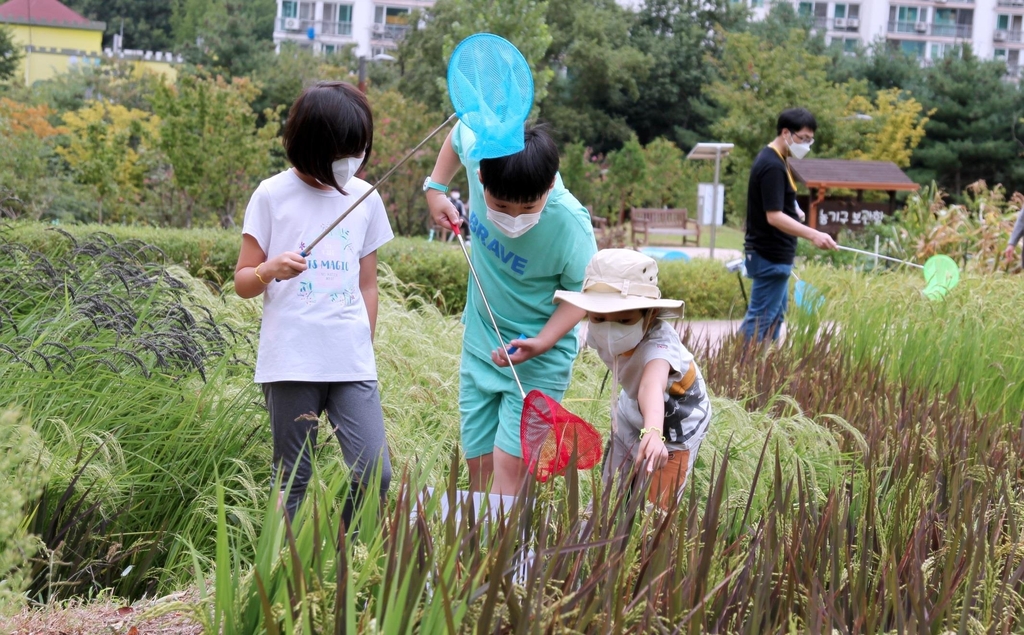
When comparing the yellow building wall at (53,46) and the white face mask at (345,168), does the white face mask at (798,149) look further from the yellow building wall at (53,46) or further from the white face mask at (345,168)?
the yellow building wall at (53,46)

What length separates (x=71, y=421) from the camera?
125 inches

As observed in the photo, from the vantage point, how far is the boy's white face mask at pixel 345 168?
2.85 m

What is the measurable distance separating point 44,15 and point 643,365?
194ft

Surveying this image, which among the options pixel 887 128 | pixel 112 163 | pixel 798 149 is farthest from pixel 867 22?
pixel 798 149

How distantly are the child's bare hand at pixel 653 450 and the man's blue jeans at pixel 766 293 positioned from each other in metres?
3.84

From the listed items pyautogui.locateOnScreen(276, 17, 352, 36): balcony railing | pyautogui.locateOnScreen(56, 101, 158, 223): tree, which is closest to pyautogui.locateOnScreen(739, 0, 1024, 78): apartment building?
pyautogui.locateOnScreen(276, 17, 352, 36): balcony railing

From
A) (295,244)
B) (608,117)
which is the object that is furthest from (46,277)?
(608,117)

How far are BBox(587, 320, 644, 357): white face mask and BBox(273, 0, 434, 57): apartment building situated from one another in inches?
2750

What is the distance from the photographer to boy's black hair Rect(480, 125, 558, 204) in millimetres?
2906

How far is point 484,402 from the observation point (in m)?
3.31

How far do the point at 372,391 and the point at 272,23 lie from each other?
72.7 meters

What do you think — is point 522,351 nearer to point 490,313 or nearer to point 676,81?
point 490,313

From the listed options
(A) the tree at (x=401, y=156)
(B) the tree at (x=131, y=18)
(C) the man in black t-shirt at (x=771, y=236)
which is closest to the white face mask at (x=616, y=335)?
(C) the man in black t-shirt at (x=771, y=236)

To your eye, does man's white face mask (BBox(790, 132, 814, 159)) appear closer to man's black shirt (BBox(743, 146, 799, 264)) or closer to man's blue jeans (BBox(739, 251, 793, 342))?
man's black shirt (BBox(743, 146, 799, 264))
